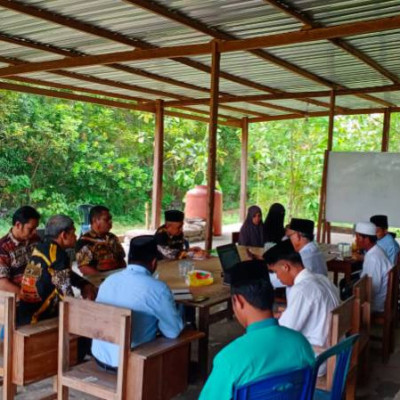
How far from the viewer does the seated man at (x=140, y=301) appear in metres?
2.70

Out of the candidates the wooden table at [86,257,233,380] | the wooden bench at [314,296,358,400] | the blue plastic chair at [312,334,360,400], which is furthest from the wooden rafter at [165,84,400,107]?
the blue plastic chair at [312,334,360,400]

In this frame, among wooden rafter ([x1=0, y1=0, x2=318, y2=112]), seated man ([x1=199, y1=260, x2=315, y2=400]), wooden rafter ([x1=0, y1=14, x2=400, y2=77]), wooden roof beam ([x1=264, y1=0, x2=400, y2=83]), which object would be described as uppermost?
wooden roof beam ([x1=264, y1=0, x2=400, y2=83])

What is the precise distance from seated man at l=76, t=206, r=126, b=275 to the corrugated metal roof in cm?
188

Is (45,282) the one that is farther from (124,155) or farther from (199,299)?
(124,155)

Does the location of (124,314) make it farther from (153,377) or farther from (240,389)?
(240,389)

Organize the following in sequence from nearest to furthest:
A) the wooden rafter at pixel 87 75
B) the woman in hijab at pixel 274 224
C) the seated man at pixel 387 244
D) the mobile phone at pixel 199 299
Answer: the mobile phone at pixel 199 299
the seated man at pixel 387 244
the wooden rafter at pixel 87 75
the woman in hijab at pixel 274 224

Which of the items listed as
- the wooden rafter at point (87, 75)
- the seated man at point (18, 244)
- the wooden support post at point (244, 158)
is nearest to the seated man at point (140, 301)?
the seated man at point (18, 244)

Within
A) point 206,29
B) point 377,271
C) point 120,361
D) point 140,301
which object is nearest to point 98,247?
point 140,301

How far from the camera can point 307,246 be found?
4.11 metres

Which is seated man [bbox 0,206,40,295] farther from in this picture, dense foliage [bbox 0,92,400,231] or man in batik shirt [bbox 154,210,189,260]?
dense foliage [bbox 0,92,400,231]

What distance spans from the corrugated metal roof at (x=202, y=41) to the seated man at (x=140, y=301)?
2638 mm

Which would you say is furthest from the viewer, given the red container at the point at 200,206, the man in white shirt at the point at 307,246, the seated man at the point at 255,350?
the red container at the point at 200,206

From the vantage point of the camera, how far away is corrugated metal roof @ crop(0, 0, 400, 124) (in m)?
4.65

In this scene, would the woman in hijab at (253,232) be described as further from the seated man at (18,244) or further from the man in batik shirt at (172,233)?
the seated man at (18,244)
